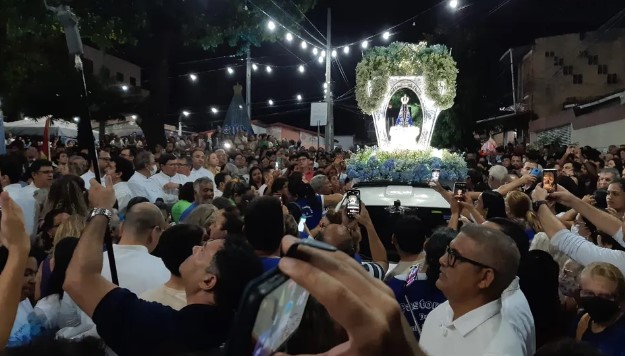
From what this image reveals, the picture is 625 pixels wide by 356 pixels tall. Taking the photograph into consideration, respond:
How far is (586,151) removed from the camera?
42.6ft

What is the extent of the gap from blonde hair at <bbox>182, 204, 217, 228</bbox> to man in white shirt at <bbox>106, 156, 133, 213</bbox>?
2156 millimetres

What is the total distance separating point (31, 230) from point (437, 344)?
480 cm

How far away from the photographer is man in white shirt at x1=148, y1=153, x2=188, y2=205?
8461 millimetres

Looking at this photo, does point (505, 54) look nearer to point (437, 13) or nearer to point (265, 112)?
point (437, 13)

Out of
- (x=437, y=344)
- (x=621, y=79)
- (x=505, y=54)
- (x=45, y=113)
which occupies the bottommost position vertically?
(x=437, y=344)

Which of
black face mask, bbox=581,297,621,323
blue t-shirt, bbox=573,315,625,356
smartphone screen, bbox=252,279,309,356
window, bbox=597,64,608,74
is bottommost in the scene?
blue t-shirt, bbox=573,315,625,356

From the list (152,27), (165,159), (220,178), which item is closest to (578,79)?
(152,27)

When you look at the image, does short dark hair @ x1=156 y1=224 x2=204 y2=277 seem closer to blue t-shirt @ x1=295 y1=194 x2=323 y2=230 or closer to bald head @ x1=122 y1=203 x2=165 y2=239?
bald head @ x1=122 y1=203 x2=165 y2=239

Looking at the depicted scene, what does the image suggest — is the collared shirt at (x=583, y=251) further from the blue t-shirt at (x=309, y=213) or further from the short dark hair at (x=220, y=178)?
the short dark hair at (x=220, y=178)

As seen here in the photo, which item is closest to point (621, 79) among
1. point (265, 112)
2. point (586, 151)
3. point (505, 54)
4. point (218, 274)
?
point (505, 54)

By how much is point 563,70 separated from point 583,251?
27083 millimetres

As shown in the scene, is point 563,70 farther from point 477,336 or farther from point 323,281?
point 323,281

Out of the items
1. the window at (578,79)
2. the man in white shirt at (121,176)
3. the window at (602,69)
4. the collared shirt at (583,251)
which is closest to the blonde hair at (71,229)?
the man in white shirt at (121,176)

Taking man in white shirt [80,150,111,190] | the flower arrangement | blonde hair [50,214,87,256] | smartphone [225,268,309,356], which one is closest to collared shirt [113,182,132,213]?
man in white shirt [80,150,111,190]
